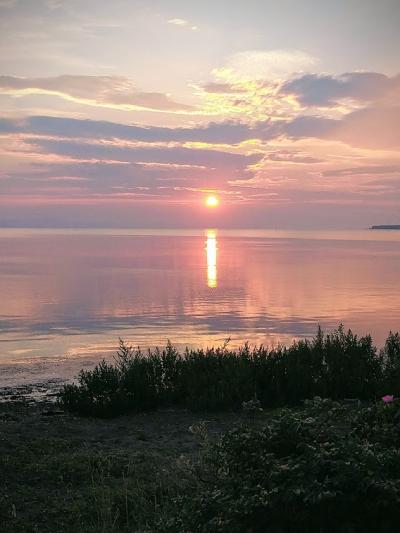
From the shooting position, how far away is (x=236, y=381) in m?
9.69

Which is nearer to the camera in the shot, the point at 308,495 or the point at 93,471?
the point at 308,495

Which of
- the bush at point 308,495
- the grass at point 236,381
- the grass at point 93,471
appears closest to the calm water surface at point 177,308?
the grass at point 236,381

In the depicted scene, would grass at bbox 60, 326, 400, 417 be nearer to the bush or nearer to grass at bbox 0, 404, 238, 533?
grass at bbox 0, 404, 238, 533

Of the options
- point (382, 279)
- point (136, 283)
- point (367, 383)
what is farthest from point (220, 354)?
point (382, 279)

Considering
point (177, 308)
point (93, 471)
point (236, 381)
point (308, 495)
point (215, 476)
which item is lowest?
point (93, 471)

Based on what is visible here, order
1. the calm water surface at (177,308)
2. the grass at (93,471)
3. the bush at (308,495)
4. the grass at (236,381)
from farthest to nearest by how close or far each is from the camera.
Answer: the calm water surface at (177,308) < the grass at (236,381) < the grass at (93,471) < the bush at (308,495)

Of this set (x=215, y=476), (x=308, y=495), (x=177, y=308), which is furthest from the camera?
(x=177, y=308)

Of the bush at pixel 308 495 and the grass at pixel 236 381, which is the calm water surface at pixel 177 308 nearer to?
the grass at pixel 236 381

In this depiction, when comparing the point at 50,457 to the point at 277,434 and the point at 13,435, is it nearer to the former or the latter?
the point at 13,435

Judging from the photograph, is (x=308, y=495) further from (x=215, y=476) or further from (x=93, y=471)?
(x=93, y=471)

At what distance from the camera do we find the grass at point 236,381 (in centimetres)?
977

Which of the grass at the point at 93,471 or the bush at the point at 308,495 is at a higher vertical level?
the bush at the point at 308,495

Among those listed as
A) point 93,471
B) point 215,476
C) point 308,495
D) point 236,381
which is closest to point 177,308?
point 236,381

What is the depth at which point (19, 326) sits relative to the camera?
72.9ft
